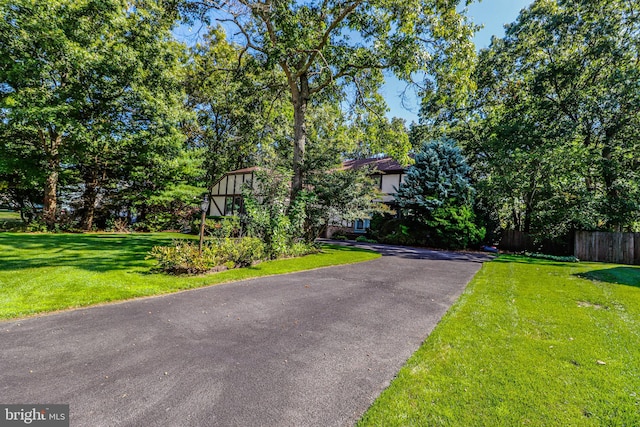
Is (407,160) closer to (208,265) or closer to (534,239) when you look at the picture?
(534,239)

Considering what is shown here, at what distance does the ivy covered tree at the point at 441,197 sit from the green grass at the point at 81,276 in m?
8.21

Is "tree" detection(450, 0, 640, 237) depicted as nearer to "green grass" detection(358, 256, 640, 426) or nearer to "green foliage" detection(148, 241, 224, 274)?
"green grass" detection(358, 256, 640, 426)

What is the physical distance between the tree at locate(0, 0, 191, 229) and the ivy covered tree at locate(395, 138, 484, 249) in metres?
13.7

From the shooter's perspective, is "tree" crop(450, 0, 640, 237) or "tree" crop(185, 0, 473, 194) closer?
"tree" crop(185, 0, 473, 194)

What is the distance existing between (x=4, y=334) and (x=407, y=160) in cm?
1308

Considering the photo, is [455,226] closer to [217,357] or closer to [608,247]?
[608,247]

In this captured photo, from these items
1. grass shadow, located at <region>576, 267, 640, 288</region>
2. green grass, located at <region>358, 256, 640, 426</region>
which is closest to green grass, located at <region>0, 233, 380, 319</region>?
green grass, located at <region>358, 256, 640, 426</region>

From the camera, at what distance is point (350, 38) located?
11906 millimetres

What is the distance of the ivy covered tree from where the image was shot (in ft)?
50.6

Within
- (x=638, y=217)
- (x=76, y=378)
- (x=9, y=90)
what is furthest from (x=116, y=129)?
(x=638, y=217)

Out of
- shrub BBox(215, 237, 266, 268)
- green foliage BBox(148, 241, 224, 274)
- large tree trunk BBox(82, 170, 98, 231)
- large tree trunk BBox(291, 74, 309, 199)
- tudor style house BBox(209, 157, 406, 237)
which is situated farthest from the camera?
tudor style house BBox(209, 157, 406, 237)

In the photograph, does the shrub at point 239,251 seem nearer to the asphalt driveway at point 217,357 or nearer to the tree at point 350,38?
the asphalt driveway at point 217,357

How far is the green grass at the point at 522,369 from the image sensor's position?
229cm

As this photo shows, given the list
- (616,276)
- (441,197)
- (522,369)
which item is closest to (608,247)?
(616,276)
